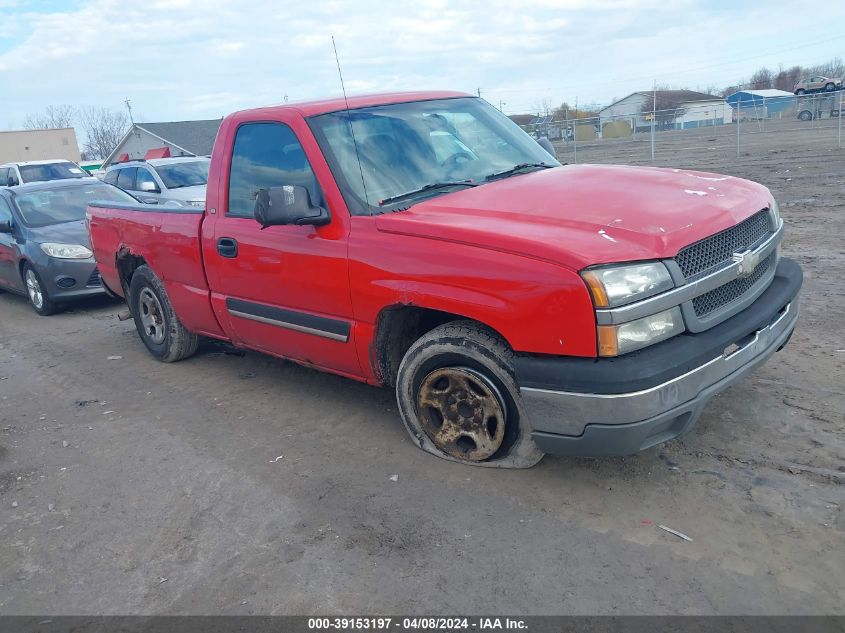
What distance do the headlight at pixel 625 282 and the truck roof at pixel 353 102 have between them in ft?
7.16

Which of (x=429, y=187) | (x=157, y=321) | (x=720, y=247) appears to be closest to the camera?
(x=720, y=247)

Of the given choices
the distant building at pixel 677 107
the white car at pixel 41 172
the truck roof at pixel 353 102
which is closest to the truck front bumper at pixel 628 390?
the truck roof at pixel 353 102

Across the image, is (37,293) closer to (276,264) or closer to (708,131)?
(276,264)

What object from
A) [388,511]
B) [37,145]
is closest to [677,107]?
[37,145]

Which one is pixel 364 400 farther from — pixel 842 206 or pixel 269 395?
pixel 842 206

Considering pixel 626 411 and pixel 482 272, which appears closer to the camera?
pixel 626 411

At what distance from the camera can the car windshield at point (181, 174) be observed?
14597 mm

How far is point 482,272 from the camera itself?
3.46 metres

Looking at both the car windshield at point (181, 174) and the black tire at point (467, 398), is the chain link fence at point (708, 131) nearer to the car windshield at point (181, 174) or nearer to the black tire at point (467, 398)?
the car windshield at point (181, 174)

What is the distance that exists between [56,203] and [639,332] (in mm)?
8805

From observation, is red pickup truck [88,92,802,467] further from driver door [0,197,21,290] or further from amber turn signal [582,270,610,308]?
driver door [0,197,21,290]

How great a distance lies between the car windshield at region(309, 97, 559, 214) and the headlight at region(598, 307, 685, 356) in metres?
1.50

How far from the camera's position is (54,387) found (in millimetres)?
6074
